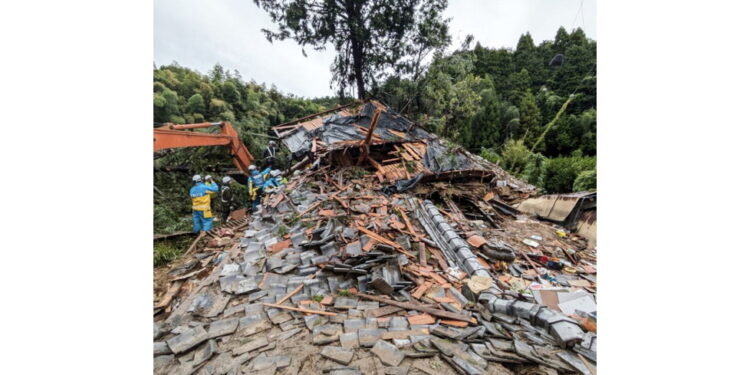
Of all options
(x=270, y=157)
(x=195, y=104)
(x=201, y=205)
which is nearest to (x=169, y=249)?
(x=201, y=205)

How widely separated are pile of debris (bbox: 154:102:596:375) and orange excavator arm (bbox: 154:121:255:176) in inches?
90.4

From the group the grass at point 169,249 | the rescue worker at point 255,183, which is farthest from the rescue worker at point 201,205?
the rescue worker at point 255,183

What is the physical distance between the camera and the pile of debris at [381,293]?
8.18 ft

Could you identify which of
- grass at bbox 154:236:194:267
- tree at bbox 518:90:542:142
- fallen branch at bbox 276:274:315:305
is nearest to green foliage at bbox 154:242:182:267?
grass at bbox 154:236:194:267

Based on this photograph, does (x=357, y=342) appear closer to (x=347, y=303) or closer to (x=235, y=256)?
(x=347, y=303)

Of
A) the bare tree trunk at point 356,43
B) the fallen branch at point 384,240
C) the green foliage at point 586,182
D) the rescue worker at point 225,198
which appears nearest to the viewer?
the fallen branch at point 384,240

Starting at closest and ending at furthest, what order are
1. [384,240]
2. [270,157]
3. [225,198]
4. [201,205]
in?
[384,240]
[201,205]
[225,198]
[270,157]

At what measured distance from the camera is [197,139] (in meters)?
6.52

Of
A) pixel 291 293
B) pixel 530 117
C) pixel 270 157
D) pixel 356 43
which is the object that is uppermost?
pixel 356 43

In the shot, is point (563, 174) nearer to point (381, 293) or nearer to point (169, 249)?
point (381, 293)

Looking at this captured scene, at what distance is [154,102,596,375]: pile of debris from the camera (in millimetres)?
2494

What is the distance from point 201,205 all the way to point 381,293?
5292 mm

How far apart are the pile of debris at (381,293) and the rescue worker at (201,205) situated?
39.9 inches

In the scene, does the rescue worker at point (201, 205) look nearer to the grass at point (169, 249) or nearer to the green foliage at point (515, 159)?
the grass at point (169, 249)
